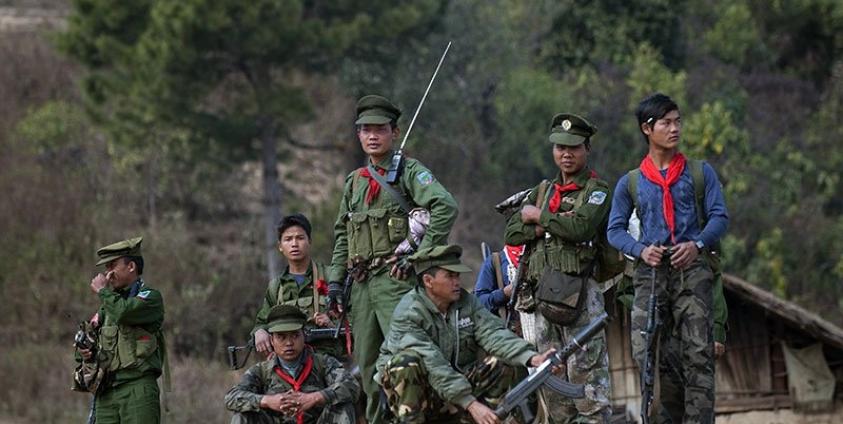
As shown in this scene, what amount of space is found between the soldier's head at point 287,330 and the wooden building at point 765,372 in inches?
285

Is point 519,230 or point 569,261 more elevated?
point 519,230

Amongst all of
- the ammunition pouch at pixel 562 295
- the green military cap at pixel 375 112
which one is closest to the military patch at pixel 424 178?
the green military cap at pixel 375 112

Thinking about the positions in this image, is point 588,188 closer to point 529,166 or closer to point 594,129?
point 594,129

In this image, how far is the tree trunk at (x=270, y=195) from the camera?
28.7 meters

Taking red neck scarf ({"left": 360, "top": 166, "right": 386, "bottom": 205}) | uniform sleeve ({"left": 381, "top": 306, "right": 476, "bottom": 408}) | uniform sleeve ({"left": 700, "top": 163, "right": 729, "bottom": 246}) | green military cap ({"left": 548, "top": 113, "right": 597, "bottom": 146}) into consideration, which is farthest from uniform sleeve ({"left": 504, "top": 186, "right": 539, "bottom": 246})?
uniform sleeve ({"left": 381, "top": 306, "right": 476, "bottom": 408})

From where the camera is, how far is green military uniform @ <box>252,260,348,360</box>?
11.5 meters

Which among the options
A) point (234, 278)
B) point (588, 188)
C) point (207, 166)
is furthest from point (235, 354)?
point (207, 166)

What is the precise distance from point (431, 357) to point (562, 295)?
1.41 m

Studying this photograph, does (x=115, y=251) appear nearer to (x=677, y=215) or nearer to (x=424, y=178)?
(x=424, y=178)

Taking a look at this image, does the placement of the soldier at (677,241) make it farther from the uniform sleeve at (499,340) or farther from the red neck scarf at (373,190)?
the red neck scarf at (373,190)

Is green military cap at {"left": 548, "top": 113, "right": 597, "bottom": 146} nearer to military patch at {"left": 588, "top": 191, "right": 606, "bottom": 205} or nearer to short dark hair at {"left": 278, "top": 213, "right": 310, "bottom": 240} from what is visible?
military patch at {"left": 588, "top": 191, "right": 606, "bottom": 205}

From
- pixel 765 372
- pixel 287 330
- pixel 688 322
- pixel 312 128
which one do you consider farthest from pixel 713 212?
pixel 312 128

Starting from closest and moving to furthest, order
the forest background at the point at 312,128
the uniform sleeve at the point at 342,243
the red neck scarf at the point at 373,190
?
1. the red neck scarf at the point at 373,190
2. the uniform sleeve at the point at 342,243
3. the forest background at the point at 312,128

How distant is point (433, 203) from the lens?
10328mm
